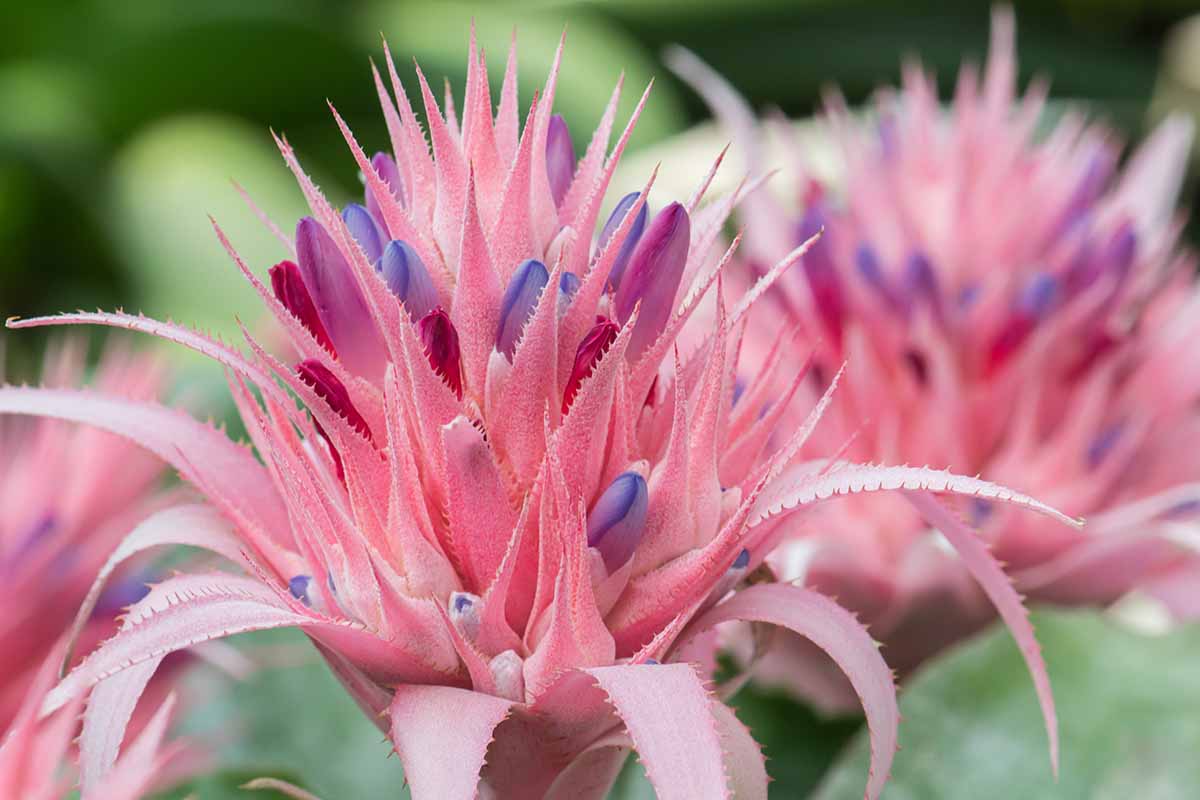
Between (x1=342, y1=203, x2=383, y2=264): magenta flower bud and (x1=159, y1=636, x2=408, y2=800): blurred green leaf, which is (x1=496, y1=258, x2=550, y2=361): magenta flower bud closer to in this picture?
(x1=342, y1=203, x2=383, y2=264): magenta flower bud

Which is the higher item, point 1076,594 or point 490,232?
point 490,232

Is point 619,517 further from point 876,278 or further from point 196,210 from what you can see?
point 196,210

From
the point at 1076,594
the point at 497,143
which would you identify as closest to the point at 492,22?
the point at 1076,594

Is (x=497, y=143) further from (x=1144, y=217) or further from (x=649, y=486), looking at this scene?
(x=1144, y=217)

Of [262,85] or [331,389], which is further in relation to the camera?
[262,85]

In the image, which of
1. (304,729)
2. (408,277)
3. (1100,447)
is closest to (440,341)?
(408,277)

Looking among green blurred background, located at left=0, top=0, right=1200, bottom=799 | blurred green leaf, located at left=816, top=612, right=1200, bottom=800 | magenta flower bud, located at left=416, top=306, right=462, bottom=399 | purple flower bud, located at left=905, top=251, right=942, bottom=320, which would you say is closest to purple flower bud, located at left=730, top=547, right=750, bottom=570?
magenta flower bud, located at left=416, top=306, right=462, bottom=399
